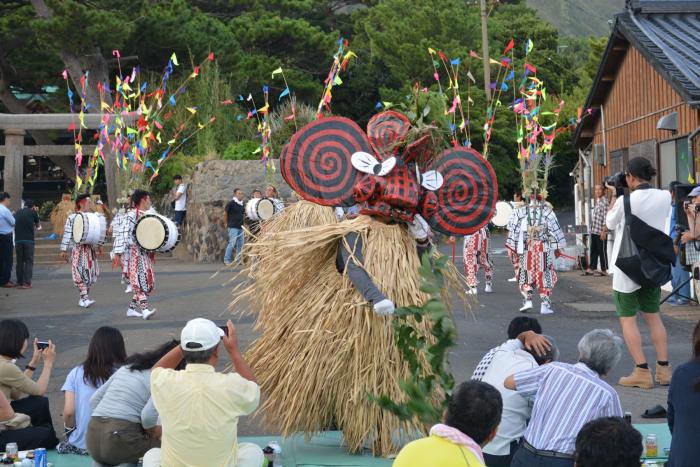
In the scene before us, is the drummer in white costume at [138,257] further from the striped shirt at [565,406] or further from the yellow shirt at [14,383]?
the striped shirt at [565,406]

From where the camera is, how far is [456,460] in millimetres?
3439

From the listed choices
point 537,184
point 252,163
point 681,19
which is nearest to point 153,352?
point 537,184

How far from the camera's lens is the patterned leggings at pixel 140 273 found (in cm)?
1316

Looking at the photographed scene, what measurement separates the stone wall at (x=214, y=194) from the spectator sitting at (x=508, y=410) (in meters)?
18.0

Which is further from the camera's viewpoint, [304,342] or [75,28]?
[75,28]

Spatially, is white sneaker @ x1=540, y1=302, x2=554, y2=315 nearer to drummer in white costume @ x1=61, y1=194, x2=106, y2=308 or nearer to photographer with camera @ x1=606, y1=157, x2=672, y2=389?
photographer with camera @ x1=606, y1=157, x2=672, y2=389

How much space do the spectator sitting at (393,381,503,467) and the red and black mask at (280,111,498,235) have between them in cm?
269

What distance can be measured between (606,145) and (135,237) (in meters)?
11.9

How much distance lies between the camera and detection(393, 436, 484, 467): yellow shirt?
3.43 meters

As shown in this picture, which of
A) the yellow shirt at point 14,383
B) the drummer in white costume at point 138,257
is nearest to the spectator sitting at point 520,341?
the yellow shirt at point 14,383

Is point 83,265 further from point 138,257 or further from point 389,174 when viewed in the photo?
point 389,174

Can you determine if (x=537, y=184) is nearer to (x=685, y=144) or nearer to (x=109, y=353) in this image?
(x=685, y=144)

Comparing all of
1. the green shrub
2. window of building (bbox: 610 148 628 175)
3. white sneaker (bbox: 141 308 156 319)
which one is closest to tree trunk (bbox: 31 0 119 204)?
the green shrub

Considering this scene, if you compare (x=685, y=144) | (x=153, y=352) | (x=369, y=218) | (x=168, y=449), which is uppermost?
(x=685, y=144)
